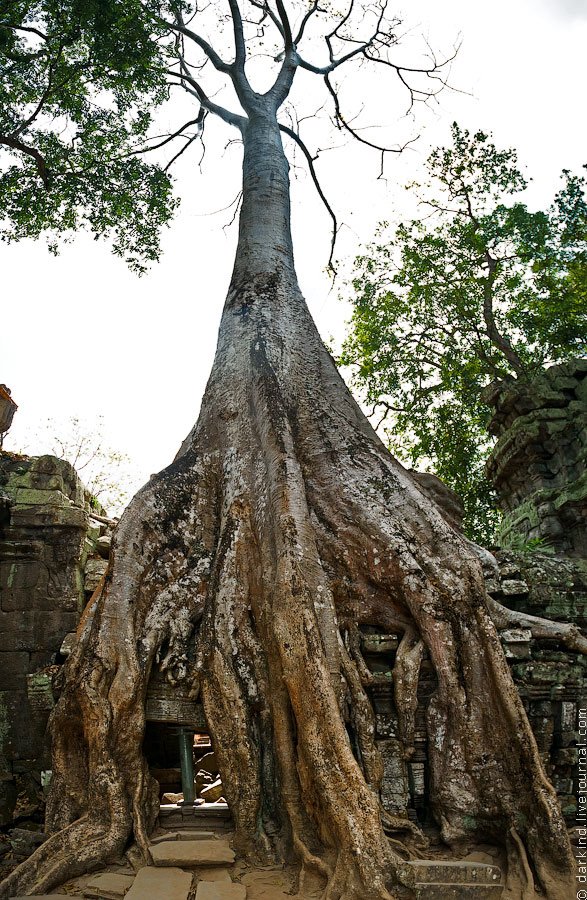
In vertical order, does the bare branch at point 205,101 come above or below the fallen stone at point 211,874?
above

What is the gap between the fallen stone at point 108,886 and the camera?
90.8 inches

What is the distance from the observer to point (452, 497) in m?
4.29

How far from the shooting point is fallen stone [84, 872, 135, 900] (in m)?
2.31

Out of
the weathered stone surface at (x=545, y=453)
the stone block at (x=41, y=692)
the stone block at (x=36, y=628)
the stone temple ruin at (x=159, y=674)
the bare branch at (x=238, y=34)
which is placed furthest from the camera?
the bare branch at (x=238, y=34)

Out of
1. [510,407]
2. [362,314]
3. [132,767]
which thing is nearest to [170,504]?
[132,767]

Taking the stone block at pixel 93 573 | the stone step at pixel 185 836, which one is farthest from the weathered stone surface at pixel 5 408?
the stone step at pixel 185 836

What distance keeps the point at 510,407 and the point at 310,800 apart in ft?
17.7

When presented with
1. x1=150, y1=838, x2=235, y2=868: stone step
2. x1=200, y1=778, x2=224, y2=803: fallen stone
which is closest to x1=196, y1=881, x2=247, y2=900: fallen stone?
x1=150, y1=838, x2=235, y2=868: stone step

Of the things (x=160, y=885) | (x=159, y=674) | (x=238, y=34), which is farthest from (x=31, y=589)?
(x=238, y=34)

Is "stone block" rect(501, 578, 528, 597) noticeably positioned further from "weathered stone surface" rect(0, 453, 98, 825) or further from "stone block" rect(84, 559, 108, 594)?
"weathered stone surface" rect(0, 453, 98, 825)

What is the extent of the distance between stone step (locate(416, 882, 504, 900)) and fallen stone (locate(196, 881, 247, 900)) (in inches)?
25.0

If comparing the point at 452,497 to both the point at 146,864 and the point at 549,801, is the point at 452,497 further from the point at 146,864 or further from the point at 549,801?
the point at 146,864

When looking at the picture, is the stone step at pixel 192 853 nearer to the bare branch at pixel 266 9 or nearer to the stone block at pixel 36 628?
the stone block at pixel 36 628

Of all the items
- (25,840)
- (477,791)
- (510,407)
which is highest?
(510,407)
